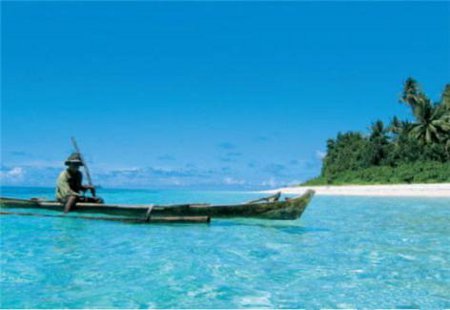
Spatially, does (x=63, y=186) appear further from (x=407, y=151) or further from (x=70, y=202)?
(x=407, y=151)

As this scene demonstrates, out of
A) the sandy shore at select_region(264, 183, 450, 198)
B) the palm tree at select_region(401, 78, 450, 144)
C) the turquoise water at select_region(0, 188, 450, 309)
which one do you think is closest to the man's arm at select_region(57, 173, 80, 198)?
the turquoise water at select_region(0, 188, 450, 309)

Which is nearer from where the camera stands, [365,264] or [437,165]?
[365,264]

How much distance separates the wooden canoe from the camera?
33.6 feet

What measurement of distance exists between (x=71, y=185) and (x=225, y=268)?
7.44 meters

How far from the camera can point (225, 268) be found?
6094 millimetres

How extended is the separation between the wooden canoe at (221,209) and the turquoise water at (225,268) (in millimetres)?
399

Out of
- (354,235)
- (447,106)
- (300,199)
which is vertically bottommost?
(354,235)

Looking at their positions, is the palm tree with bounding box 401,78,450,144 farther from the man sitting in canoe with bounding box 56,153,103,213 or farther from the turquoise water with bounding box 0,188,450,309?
the man sitting in canoe with bounding box 56,153,103,213

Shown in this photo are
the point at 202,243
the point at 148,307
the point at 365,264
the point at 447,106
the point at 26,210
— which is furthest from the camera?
the point at 447,106

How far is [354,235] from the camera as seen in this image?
31.3 ft

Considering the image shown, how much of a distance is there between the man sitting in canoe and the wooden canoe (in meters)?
0.24

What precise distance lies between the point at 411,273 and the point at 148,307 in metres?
3.47

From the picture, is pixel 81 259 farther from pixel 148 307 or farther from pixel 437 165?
pixel 437 165

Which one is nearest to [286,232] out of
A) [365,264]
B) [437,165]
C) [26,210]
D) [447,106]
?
[365,264]
